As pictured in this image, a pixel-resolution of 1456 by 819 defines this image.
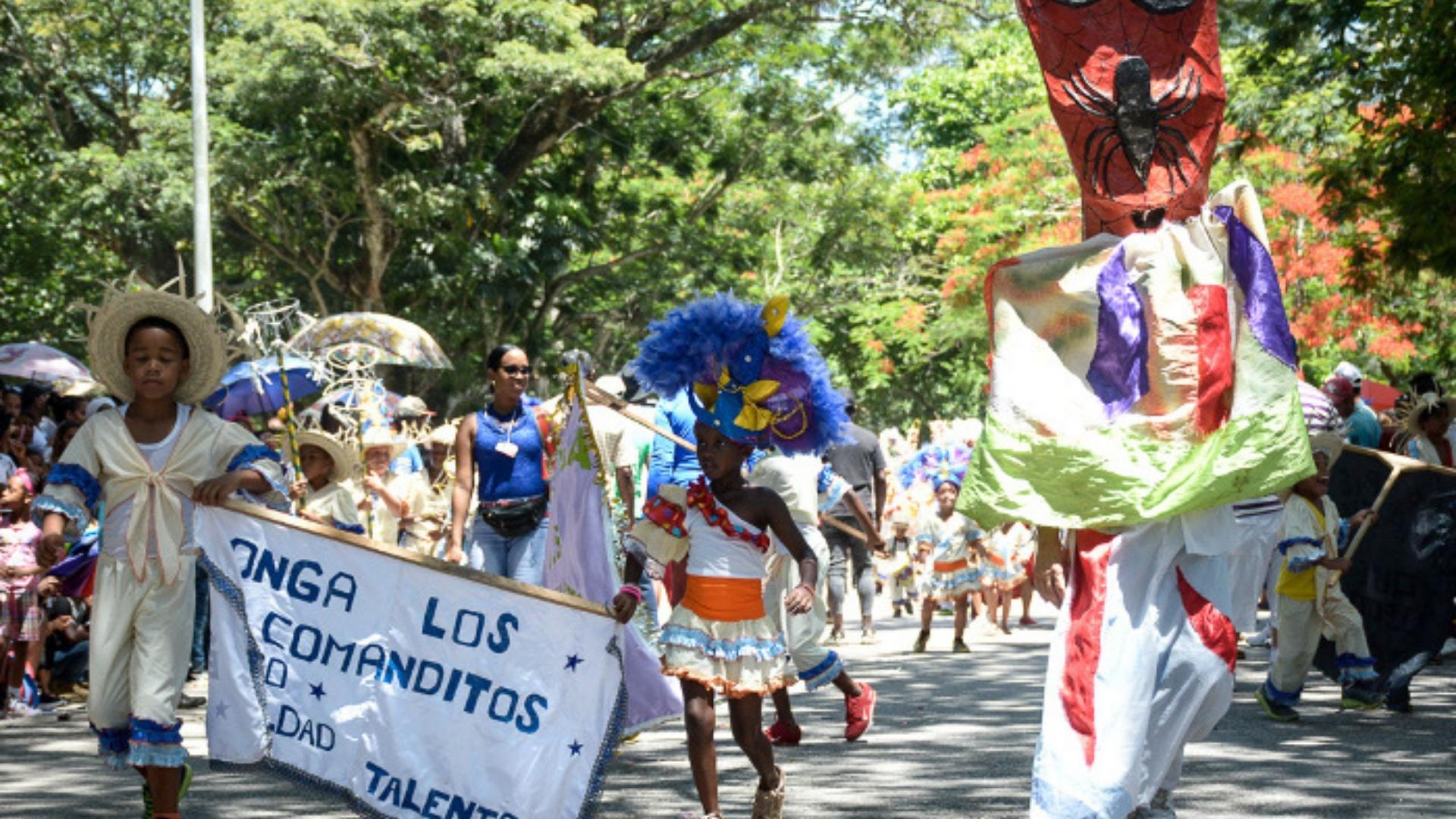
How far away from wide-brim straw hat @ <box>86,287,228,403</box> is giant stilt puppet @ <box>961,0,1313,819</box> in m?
2.84

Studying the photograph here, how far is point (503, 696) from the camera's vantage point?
700cm

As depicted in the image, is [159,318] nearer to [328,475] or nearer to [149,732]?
[149,732]

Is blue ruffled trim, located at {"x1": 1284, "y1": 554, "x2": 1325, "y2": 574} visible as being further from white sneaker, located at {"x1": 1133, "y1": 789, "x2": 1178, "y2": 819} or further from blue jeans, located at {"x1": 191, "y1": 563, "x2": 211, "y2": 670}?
blue jeans, located at {"x1": 191, "y1": 563, "x2": 211, "y2": 670}

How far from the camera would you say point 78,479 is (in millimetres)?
7207

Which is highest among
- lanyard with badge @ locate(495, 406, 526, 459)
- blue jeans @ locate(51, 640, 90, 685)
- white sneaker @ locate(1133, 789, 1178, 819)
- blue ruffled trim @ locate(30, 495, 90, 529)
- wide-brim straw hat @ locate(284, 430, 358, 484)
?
blue ruffled trim @ locate(30, 495, 90, 529)

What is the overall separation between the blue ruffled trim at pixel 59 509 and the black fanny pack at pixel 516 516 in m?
2.89

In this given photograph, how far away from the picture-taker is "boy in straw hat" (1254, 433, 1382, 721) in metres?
10.6

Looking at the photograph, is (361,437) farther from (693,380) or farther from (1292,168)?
(1292,168)

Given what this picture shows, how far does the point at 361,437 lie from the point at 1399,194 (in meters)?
7.84

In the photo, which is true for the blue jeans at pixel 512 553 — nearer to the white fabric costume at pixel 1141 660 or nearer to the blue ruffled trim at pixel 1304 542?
the blue ruffled trim at pixel 1304 542

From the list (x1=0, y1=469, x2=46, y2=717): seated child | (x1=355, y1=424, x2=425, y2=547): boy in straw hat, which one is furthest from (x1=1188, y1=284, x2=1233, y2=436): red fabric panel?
(x1=355, y1=424, x2=425, y2=547): boy in straw hat

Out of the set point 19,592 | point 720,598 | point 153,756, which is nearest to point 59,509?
point 153,756

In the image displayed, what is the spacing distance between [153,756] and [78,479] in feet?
3.30

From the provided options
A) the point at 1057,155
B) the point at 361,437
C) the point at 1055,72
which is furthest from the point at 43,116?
the point at 1055,72
